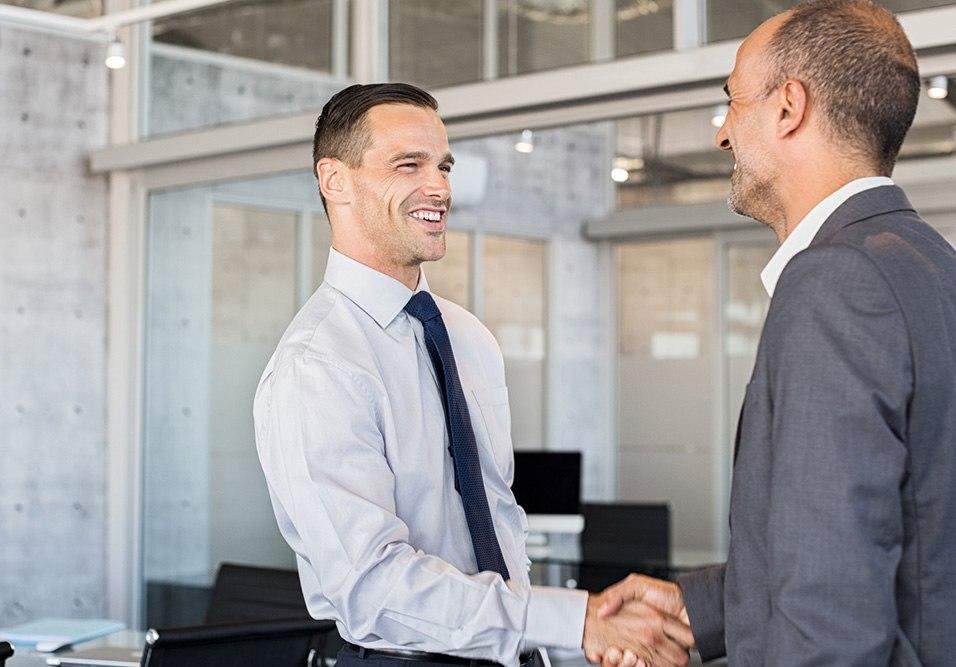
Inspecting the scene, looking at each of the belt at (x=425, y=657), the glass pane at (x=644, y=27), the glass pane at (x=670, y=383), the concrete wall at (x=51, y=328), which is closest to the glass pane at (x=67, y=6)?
the concrete wall at (x=51, y=328)

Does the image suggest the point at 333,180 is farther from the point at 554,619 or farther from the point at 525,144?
the point at 525,144

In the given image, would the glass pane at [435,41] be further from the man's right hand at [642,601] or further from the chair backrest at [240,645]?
the man's right hand at [642,601]

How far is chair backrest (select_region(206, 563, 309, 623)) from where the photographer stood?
407 cm

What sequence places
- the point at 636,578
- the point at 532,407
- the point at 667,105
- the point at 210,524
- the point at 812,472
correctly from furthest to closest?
the point at 532,407 < the point at 210,524 < the point at 667,105 < the point at 636,578 < the point at 812,472

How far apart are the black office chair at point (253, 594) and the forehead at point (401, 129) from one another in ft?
6.99

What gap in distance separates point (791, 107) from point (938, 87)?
291 centimetres

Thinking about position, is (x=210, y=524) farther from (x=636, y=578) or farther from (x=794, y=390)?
(x=794, y=390)

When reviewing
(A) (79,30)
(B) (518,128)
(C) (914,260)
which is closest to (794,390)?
(C) (914,260)

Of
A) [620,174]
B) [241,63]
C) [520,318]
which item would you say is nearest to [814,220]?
[241,63]

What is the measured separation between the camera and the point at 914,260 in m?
1.56

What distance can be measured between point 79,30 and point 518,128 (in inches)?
82.4

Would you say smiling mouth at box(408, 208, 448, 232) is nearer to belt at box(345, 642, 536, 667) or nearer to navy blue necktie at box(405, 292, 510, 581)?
navy blue necktie at box(405, 292, 510, 581)

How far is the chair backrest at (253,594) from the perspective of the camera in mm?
4074

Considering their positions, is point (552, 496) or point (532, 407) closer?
point (552, 496)
